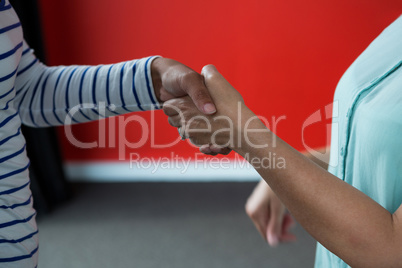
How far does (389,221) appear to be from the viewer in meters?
0.57

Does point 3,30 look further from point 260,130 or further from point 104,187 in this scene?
point 104,187

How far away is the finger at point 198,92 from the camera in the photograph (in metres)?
0.82

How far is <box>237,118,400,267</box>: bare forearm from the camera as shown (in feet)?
1.87

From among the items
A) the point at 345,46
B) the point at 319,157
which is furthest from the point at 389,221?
the point at 345,46

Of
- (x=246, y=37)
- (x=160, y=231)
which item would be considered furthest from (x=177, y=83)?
(x=246, y=37)

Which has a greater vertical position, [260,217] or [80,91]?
[80,91]

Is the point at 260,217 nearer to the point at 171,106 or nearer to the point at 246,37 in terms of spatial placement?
the point at 171,106

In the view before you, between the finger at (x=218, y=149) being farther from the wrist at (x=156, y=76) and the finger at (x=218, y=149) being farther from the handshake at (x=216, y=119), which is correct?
the wrist at (x=156, y=76)

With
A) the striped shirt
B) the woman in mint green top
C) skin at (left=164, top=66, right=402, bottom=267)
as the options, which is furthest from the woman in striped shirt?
skin at (left=164, top=66, right=402, bottom=267)

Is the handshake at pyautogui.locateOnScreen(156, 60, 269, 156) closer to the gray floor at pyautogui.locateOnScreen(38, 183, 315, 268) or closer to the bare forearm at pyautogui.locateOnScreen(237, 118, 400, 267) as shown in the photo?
the bare forearm at pyautogui.locateOnScreen(237, 118, 400, 267)

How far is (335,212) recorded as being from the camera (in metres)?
0.59

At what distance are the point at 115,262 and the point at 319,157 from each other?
136 centimetres

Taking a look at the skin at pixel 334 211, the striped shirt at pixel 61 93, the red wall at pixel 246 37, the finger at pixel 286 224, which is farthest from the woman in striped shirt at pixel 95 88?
the red wall at pixel 246 37

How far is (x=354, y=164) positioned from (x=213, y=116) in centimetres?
26
